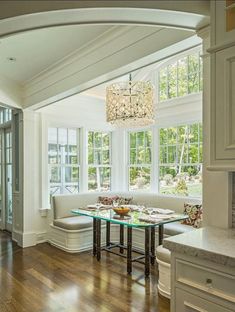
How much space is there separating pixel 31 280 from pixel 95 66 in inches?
107

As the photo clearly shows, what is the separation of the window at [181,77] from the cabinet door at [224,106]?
3300 millimetres

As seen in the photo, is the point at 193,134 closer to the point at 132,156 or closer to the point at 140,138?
the point at 140,138

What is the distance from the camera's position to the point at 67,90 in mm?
3879

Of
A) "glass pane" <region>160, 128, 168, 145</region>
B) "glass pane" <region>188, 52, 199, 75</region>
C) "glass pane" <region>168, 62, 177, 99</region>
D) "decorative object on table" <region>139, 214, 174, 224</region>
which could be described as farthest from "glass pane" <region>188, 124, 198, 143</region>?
"decorative object on table" <region>139, 214, 174, 224</region>

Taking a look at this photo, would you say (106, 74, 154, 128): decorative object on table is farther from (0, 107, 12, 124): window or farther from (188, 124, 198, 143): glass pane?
(0, 107, 12, 124): window

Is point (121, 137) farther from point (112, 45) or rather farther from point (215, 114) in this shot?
point (215, 114)

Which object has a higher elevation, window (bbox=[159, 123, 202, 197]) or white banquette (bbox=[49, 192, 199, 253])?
window (bbox=[159, 123, 202, 197])

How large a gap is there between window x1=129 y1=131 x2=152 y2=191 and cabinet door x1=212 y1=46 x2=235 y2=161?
4.00 metres

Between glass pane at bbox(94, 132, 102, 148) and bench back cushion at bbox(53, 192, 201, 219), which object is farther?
glass pane at bbox(94, 132, 102, 148)

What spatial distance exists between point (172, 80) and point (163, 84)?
0.74 feet

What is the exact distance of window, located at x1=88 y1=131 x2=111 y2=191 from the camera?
6.10m

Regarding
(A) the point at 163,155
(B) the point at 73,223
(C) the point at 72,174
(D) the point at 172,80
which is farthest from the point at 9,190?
(D) the point at 172,80

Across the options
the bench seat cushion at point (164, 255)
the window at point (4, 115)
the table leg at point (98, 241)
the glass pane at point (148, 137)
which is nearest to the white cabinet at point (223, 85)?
the bench seat cushion at point (164, 255)

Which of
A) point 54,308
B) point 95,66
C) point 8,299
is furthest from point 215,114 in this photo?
point 8,299
